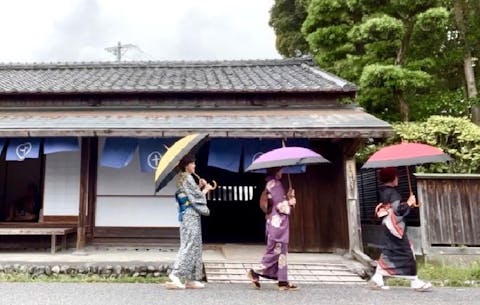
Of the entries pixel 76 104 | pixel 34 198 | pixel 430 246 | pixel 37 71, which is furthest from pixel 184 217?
pixel 37 71

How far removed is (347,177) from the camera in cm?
808

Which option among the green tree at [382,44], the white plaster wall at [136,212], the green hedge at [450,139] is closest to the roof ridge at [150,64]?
the green tree at [382,44]

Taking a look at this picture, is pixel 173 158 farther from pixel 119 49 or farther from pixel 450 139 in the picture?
pixel 119 49

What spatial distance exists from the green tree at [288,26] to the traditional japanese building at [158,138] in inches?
320

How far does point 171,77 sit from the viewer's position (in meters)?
11.6

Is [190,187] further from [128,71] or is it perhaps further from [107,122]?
[128,71]

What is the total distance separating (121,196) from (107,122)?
1.73 meters

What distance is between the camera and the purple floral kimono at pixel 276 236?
18.3ft

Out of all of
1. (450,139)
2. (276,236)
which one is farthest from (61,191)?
(450,139)

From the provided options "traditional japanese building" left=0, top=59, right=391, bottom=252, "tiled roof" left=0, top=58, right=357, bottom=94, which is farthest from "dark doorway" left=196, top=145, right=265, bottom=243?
"tiled roof" left=0, top=58, right=357, bottom=94

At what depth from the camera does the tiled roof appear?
9859 millimetres

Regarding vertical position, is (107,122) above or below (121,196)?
above

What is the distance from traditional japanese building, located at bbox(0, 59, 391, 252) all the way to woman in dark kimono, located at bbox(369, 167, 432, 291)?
1.93m

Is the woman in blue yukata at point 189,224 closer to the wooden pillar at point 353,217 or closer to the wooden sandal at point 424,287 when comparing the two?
the wooden sandal at point 424,287
